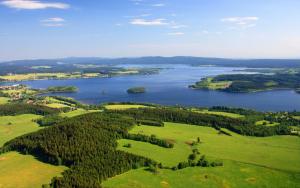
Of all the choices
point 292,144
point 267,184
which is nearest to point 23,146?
point 267,184

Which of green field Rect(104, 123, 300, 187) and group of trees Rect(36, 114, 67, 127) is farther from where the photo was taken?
group of trees Rect(36, 114, 67, 127)

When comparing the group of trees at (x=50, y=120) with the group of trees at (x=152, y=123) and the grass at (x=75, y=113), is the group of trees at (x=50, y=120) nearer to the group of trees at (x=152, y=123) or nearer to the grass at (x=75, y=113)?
the grass at (x=75, y=113)

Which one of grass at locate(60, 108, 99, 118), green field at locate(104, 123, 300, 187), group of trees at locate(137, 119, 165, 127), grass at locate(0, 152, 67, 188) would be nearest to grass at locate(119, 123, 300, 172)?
green field at locate(104, 123, 300, 187)

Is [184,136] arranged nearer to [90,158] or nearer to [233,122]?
[233,122]

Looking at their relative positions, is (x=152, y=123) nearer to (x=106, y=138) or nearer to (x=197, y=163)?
(x=106, y=138)

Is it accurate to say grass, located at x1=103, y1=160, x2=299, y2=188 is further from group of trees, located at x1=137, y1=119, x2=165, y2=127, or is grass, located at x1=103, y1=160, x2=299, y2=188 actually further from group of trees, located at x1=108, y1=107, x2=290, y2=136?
group of trees, located at x1=137, y1=119, x2=165, y2=127

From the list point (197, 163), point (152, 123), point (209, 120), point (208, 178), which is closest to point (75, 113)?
point (152, 123)
